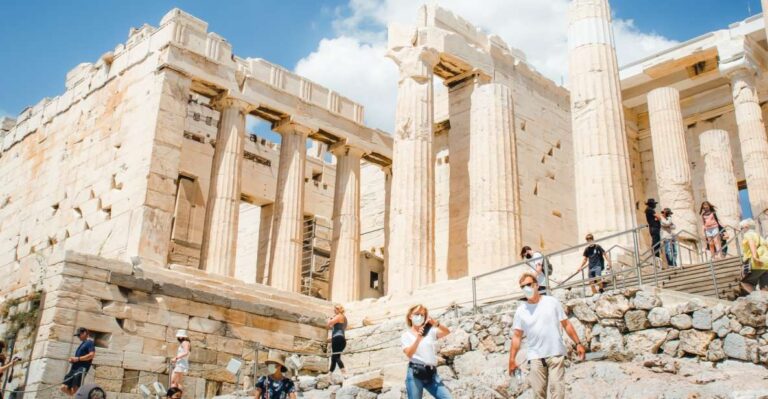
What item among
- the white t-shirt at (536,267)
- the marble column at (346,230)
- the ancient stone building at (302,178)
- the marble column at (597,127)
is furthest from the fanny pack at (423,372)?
the marble column at (346,230)

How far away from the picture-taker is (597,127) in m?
18.0

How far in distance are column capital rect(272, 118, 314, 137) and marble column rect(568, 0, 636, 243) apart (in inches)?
358

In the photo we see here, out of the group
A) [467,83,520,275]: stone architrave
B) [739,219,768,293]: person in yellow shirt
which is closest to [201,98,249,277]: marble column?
[467,83,520,275]: stone architrave

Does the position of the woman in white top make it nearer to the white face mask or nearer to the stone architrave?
the white face mask

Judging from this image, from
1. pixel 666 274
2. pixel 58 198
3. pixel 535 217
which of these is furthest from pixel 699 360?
pixel 58 198

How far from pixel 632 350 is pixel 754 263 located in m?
2.48

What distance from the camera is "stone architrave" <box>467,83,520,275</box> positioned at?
1914 cm

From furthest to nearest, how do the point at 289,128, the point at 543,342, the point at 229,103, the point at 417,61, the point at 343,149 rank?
the point at 343,149 < the point at 289,128 < the point at 229,103 < the point at 417,61 < the point at 543,342

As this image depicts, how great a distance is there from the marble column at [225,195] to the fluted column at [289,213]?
4.95ft

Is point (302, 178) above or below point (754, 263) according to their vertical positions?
above

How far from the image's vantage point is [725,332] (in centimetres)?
A: 987

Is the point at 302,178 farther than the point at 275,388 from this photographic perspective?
Yes

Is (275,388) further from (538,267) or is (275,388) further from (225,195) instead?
(225,195)

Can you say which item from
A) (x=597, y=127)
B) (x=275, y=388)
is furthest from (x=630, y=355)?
(x=597, y=127)
